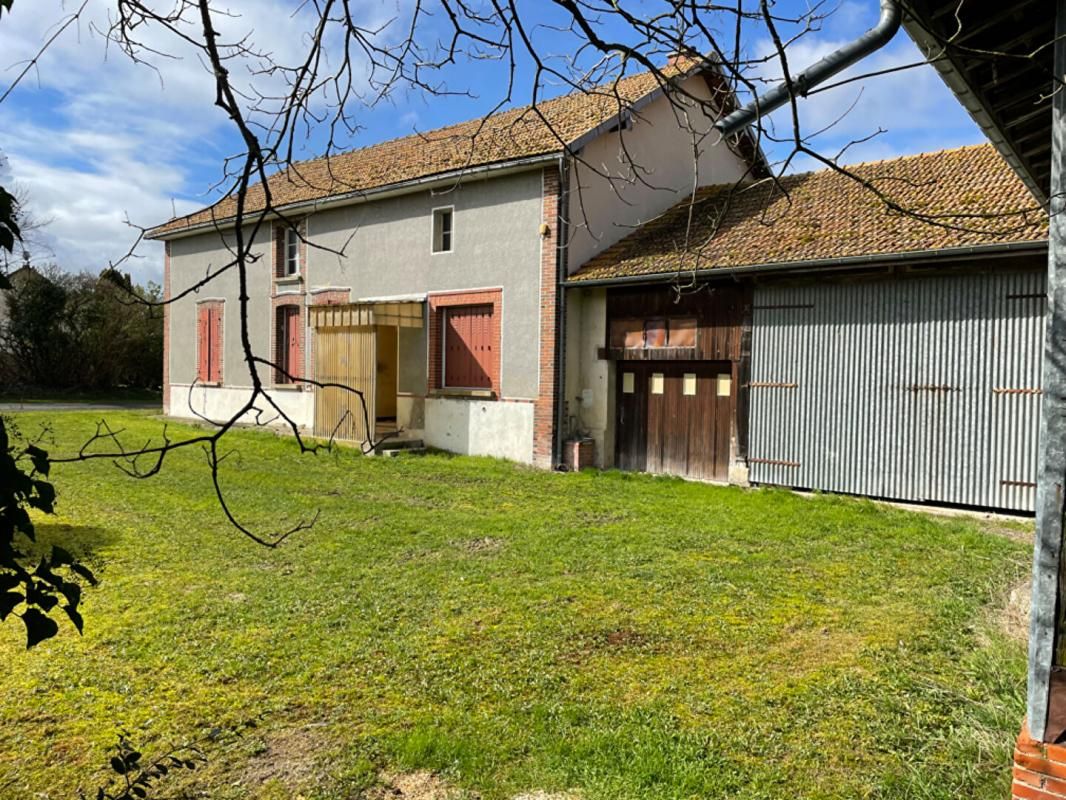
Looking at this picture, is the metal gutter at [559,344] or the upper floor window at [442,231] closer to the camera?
the metal gutter at [559,344]

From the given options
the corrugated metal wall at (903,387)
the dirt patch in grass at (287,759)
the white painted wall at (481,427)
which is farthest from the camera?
the white painted wall at (481,427)

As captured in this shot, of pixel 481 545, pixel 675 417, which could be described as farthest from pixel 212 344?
pixel 481 545

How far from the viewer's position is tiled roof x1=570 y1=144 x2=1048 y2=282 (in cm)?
950

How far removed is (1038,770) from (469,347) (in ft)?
40.6

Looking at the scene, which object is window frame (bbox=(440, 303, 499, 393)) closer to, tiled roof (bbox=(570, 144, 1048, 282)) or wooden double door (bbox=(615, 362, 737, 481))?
tiled roof (bbox=(570, 144, 1048, 282))

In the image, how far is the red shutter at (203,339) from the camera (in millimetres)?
20312

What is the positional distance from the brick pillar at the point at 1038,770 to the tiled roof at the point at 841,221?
6968mm

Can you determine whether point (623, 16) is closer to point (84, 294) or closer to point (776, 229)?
point (776, 229)

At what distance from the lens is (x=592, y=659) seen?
14.7 ft

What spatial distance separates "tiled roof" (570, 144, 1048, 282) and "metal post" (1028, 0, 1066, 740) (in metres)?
6.34

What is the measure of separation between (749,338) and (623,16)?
9.33 meters

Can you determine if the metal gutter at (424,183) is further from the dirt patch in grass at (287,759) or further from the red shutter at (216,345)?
the dirt patch in grass at (287,759)

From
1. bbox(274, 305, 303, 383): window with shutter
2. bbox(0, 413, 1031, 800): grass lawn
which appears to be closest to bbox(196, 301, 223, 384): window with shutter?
bbox(274, 305, 303, 383): window with shutter

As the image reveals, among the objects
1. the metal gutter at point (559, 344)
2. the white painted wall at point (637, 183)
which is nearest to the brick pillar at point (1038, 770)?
the metal gutter at point (559, 344)
